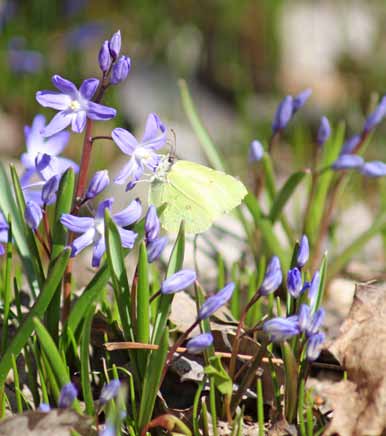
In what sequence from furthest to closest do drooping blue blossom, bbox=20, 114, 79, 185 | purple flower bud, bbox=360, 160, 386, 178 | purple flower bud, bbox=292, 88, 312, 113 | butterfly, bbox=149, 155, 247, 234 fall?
purple flower bud, bbox=292, 88, 312, 113 < purple flower bud, bbox=360, 160, 386, 178 < drooping blue blossom, bbox=20, 114, 79, 185 < butterfly, bbox=149, 155, 247, 234

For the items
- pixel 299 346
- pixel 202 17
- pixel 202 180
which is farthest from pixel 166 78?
pixel 299 346

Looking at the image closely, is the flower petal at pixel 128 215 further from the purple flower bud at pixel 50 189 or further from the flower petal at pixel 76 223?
the purple flower bud at pixel 50 189

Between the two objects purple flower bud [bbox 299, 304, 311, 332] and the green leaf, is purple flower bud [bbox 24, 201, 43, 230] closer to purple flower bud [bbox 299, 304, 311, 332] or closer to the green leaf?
the green leaf

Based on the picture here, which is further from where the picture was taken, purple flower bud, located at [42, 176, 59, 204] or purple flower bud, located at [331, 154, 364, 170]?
purple flower bud, located at [331, 154, 364, 170]

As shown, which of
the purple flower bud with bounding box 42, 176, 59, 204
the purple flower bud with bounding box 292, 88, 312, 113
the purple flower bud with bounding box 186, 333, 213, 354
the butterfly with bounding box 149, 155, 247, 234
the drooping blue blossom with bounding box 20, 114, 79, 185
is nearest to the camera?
the purple flower bud with bounding box 186, 333, 213, 354

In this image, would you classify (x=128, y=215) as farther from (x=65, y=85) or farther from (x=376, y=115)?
(x=376, y=115)

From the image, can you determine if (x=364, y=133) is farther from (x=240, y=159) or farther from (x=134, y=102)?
(x=134, y=102)

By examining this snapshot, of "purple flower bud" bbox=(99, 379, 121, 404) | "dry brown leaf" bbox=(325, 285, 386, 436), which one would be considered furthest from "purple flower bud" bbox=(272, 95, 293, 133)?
"purple flower bud" bbox=(99, 379, 121, 404)
